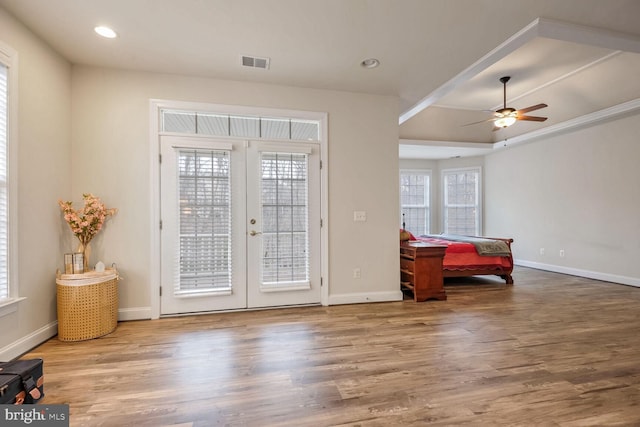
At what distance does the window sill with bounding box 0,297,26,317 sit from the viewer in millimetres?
2254

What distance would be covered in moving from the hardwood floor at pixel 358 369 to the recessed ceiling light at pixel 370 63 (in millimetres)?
2747

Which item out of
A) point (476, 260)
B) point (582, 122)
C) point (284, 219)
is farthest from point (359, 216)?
point (582, 122)

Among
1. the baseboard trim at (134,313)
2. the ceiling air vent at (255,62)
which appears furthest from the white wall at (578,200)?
the baseboard trim at (134,313)

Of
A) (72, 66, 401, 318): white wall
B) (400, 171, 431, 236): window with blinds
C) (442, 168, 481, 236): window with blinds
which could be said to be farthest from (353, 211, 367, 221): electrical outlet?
(442, 168, 481, 236): window with blinds

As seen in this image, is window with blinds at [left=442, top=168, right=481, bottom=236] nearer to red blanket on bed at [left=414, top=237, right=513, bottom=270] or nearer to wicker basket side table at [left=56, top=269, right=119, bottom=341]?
red blanket on bed at [left=414, top=237, right=513, bottom=270]

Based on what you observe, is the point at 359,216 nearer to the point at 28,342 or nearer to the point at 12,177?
the point at 12,177

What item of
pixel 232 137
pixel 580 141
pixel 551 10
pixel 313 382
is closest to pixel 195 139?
pixel 232 137

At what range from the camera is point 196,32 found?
261 centimetres

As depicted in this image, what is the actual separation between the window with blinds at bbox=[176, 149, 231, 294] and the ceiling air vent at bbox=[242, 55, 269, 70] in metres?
0.98

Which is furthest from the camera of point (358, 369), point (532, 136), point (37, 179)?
point (532, 136)

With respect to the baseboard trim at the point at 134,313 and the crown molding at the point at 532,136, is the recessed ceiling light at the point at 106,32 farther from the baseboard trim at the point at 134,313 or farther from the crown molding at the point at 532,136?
the crown molding at the point at 532,136

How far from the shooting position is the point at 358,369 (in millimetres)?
2199

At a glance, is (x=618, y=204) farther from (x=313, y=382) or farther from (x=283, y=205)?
(x=313, y=382)

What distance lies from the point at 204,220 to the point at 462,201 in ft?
23.6
